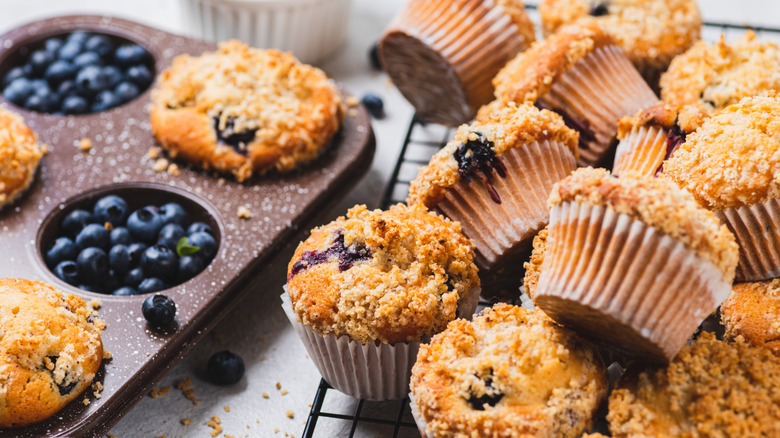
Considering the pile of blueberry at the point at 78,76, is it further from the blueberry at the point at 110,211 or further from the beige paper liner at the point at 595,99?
the beige paper liner at the point at 595,99

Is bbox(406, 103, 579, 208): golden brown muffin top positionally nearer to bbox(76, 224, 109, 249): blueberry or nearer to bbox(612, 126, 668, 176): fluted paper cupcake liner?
bbox(612, 126, 668, 176): fluted paper cupcake liner

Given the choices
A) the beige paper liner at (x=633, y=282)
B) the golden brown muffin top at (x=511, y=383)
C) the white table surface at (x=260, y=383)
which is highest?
the beige paper liner at (x=633, y=282)

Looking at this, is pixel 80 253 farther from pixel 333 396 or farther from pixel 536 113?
pixel 536 113

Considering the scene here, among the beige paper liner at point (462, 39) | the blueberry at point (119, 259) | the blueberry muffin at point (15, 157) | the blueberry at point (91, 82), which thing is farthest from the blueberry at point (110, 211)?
the beige paper liner at point (462, 39)

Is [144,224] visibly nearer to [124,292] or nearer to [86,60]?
[124,292]

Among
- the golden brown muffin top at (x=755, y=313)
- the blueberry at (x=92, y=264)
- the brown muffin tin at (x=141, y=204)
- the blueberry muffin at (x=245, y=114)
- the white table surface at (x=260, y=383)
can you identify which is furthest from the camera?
the blueberry muffin at (x=245, y=114)
